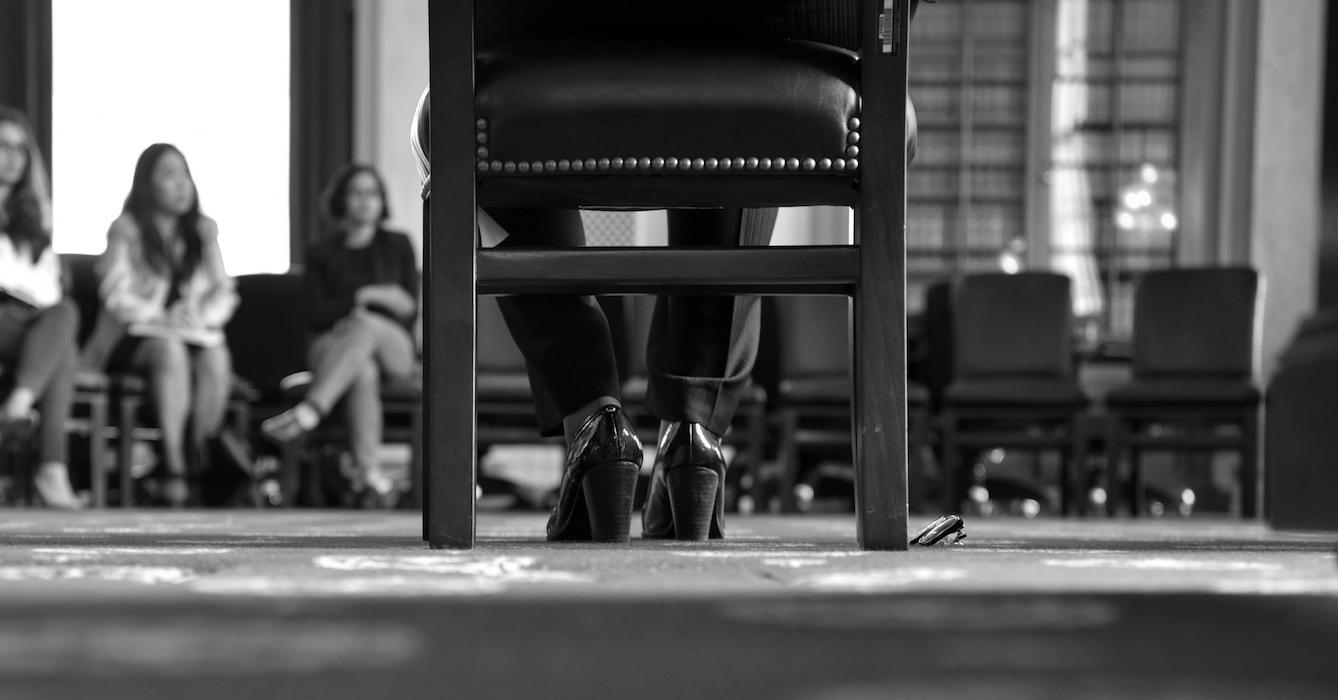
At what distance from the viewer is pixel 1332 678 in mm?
638

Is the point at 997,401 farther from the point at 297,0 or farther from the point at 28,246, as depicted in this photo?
the point at 297,0

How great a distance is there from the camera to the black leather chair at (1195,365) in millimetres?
4543

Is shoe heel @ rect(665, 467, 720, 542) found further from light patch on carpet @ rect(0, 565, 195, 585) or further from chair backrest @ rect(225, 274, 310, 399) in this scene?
chair backrest @ rect(225, 274, 310, 399)

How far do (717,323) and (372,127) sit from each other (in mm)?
5243

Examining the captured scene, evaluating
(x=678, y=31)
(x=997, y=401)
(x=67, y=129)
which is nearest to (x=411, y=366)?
(x=997, y=401)

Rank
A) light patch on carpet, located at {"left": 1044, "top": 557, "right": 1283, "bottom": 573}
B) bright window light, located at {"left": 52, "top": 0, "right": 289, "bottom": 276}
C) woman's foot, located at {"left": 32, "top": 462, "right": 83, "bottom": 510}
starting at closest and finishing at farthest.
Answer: light patch on carpet, located at {"left": 1044, "top": 557, "right": 1283, "bottom": 573}, woman's foot, located at {"left": 32, "top": 462, "right": 83, "bottom": 510}, bright window light, located at {"left": 52, "top": 0, "right": 289, "bottom": 276}

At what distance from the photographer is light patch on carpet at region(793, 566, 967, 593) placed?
71cm

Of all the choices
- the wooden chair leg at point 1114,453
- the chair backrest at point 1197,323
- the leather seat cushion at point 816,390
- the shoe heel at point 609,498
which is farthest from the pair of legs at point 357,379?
the shoe heel at point 609,498

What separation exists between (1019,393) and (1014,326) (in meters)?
0.27

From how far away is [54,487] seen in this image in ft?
12.7

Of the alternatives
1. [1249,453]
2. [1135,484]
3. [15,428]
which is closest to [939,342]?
[1135,484]

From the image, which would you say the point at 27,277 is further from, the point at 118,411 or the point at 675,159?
the point at 675,159

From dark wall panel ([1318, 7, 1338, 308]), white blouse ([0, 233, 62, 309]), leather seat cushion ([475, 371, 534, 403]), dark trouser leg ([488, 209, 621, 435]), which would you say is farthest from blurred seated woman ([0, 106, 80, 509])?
dark wall panel ([1318, 7, 1338, 308])

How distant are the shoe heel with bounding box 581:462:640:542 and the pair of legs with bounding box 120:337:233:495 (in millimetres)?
3242
